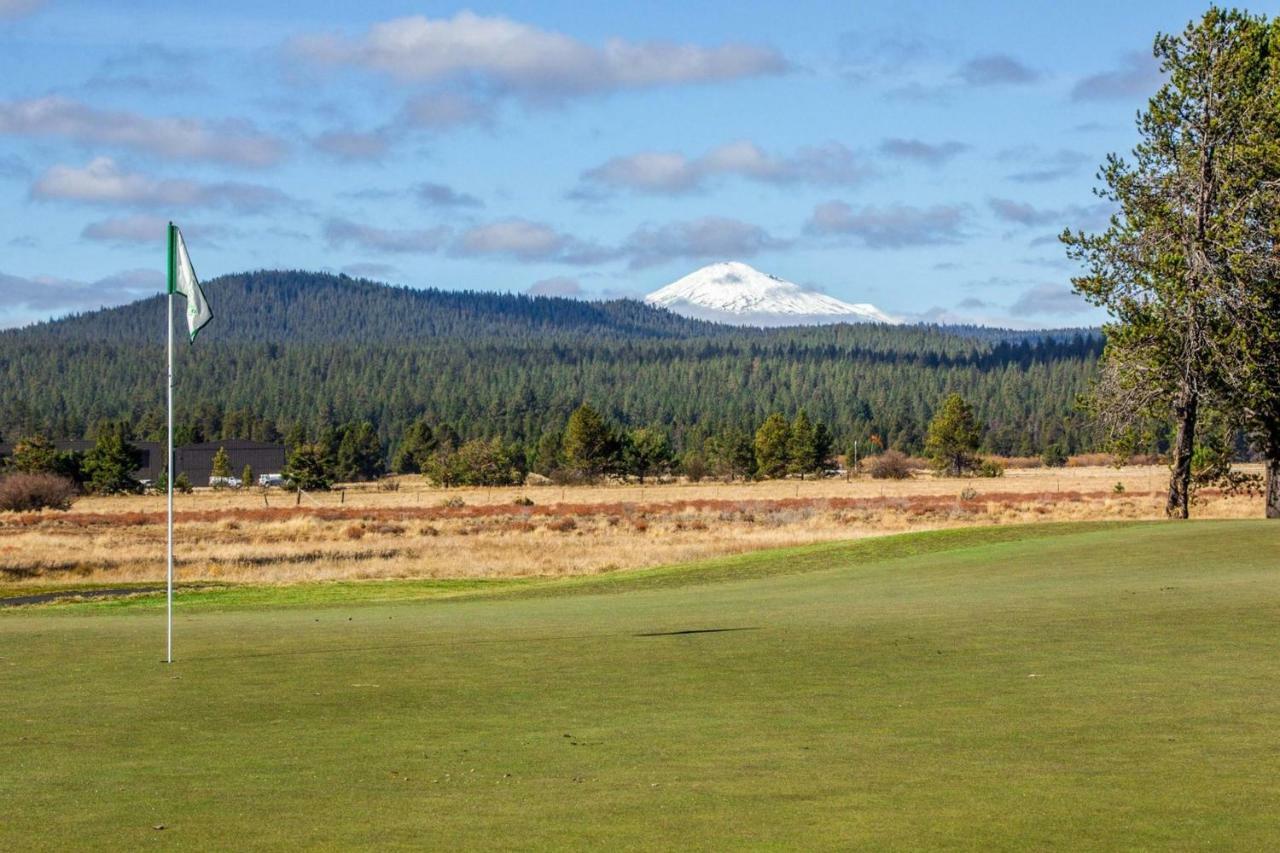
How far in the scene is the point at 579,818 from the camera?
8930 millimetres

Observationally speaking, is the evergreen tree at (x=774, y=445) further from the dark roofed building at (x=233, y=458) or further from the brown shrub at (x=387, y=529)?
the brown shrub at (x=387, y=529)

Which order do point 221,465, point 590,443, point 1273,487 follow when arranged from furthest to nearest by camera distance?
point 221,465 → point 590,443 → point 1273,487

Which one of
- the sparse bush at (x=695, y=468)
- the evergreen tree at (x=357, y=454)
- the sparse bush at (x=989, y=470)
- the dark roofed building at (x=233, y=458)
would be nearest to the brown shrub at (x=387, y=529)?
the sparse bush at (x=695, y=468)

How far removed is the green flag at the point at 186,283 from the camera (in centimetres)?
1773

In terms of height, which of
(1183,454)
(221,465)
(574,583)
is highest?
(1183,454)

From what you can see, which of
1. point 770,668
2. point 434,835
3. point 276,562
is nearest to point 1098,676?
point 770,668

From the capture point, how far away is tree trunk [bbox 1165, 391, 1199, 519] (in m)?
41.4

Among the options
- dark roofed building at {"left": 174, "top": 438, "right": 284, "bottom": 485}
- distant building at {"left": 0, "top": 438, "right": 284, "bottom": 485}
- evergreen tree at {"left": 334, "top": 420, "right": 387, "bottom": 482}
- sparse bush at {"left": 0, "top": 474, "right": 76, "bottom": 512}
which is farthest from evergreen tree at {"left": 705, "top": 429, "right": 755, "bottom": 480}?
sparse bush at {"left": 0, "top": 474, "right": 76, "bottom": 512}

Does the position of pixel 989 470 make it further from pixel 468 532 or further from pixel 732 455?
pixel 468 532

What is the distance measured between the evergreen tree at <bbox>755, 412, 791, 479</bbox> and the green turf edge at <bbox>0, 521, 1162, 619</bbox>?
95.8m

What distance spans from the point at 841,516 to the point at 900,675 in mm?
55299

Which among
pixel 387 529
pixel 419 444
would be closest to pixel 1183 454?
pixel 387 529

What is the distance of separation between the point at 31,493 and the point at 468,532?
43.1 meters

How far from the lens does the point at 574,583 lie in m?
35.4
